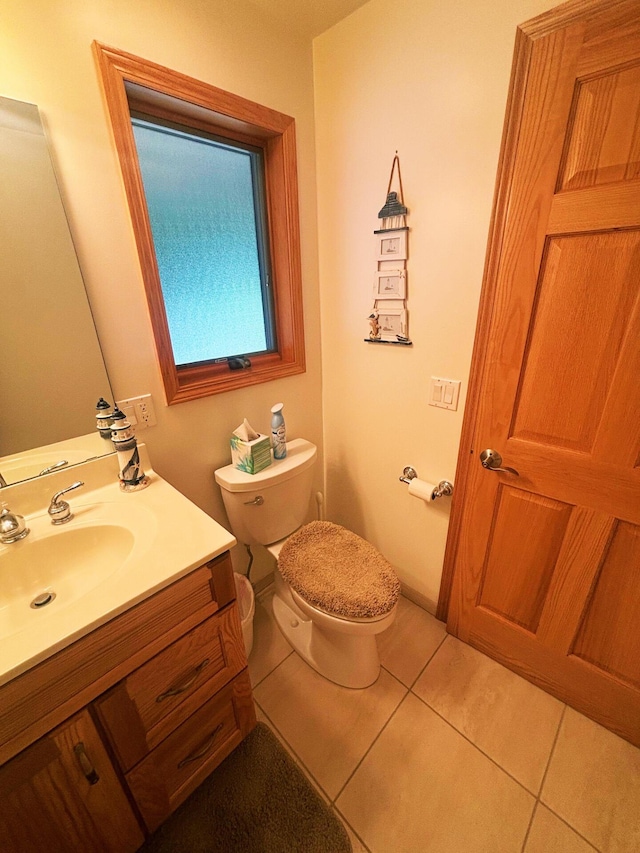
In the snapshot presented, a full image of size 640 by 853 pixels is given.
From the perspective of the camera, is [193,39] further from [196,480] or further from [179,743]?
[179,743]

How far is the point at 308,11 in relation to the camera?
108 centimetres

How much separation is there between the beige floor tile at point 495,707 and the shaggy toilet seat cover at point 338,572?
1.66ft

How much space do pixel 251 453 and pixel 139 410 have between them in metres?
0.40

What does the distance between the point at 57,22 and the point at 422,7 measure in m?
0.96

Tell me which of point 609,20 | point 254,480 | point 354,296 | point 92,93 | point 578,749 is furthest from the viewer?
point 354,296

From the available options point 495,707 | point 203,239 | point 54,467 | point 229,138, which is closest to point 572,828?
point 495,707

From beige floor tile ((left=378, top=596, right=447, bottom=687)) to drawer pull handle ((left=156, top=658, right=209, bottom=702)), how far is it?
33.8 inches

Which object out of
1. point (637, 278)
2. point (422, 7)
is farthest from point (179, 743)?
point (422, 7)

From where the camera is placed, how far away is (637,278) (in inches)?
31.7

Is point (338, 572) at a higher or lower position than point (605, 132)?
lower

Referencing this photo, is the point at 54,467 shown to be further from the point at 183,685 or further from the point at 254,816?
the point at 254,816

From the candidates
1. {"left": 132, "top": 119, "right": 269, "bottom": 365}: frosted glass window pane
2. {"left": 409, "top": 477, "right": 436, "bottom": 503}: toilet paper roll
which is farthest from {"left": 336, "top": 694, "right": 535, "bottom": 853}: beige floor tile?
{"left": 132, "top": 119, "right": 269, "bottom": 365}: frosted glass window pane

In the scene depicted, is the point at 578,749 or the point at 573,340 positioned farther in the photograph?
the point at 578,749

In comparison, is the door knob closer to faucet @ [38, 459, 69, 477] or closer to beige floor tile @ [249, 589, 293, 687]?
beige floor tile @ [249, 589, 293, 687]
